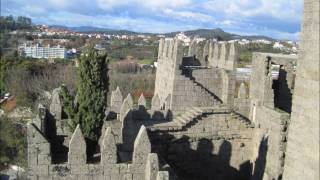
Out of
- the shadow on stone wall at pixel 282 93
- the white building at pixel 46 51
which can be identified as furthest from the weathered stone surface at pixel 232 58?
the white building at pixel 46 51

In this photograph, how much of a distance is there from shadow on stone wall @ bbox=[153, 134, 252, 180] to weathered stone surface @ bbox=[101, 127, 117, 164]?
316 cm

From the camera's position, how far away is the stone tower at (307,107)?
8.48 meters

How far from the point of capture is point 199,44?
2400 cm

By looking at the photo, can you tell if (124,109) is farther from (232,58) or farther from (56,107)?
(232,58)

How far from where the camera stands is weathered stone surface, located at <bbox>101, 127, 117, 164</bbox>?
11.8 metres

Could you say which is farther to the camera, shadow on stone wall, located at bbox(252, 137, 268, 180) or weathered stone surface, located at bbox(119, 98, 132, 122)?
weathered stone surface, located at bbox(119, 98, 132, 122)

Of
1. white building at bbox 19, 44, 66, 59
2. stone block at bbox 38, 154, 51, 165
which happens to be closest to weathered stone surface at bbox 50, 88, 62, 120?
stone block at bbox 38, 154, 51, 165

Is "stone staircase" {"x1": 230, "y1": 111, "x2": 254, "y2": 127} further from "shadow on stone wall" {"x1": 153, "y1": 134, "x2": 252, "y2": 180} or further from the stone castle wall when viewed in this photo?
"shadow on stone wall" {"x1": 153, "y1": 134, "x2": 252, "y2": 180}

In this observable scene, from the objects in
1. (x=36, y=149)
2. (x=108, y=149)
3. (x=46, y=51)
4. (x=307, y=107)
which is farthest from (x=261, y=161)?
(x=46, y=51)

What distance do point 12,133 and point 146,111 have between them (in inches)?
437

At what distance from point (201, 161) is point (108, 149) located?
491cm

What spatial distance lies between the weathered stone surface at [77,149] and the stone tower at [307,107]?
209 inches

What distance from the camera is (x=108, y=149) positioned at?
39.1 ft

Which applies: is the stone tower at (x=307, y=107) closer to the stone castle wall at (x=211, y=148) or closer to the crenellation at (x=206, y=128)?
the crenellation at (x=206, y=128)
